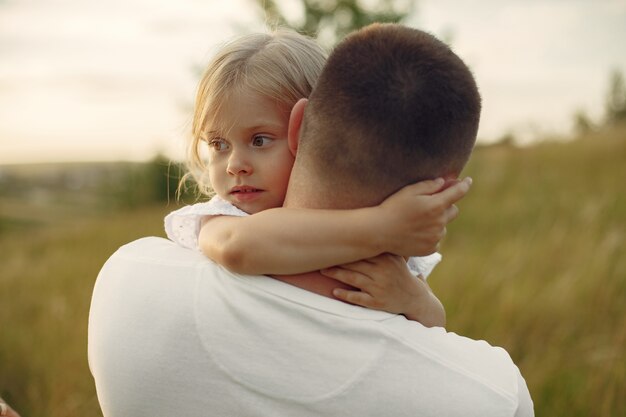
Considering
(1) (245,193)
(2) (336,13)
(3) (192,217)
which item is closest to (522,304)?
(1) (245,193)

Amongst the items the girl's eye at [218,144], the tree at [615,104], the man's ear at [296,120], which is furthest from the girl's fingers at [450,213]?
the tree at [615,104]

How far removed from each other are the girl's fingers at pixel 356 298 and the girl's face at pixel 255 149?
557 millimetres

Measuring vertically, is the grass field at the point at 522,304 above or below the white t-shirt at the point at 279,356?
below

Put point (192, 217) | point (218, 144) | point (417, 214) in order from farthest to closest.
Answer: point (218, 144), point (192, 217), point (417, 214)

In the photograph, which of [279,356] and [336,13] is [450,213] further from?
[336,13]

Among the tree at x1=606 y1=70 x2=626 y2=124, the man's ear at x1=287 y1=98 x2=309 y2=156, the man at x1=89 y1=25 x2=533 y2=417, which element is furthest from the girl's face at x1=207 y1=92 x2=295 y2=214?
the tree at x1=606 y1=70 x2=626 y2=124

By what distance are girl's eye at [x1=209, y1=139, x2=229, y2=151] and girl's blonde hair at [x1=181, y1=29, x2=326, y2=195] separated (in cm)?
4

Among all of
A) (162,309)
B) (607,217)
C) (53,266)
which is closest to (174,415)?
(162,309)

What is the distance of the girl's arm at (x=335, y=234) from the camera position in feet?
4.23

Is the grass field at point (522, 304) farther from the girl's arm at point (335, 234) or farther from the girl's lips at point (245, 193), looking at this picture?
the girl's arm at point (335, 234)

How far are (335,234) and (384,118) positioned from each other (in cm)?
25

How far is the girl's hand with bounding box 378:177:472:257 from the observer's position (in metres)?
1.30

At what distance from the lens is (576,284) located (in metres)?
4.78

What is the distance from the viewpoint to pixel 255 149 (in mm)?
1774
